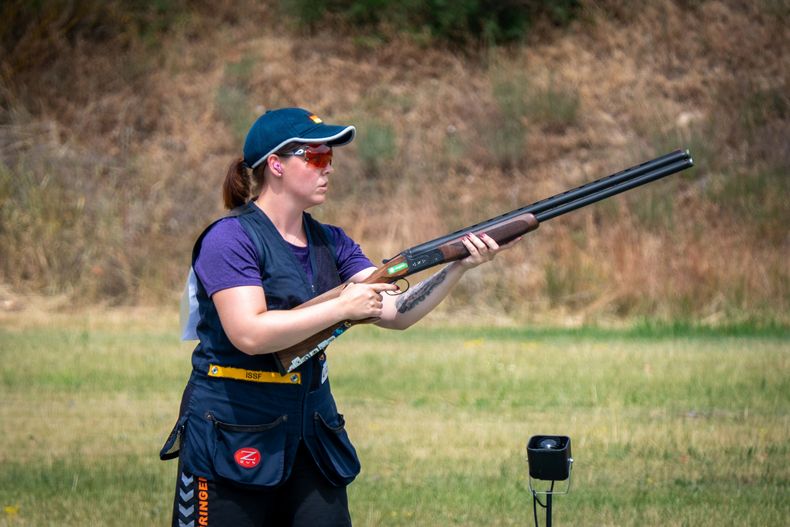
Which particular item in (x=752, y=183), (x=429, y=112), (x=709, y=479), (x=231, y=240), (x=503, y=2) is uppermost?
(x=503, y=2)

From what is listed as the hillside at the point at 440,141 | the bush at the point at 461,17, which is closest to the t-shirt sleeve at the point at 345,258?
the hillside at the point at 440,141

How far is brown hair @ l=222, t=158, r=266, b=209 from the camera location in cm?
419

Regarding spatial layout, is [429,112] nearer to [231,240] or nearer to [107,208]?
[107,208]

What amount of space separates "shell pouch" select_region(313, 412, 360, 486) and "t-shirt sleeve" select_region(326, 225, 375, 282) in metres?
0.52

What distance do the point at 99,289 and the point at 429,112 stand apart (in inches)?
275

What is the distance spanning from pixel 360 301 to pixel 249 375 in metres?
0.40

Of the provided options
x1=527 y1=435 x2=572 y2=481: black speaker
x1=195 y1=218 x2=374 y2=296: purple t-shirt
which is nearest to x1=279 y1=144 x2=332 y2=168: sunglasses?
x1=195 y1=218 x2=374 y2=296: purple t-shirt

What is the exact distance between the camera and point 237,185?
4191 mm

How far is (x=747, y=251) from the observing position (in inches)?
655

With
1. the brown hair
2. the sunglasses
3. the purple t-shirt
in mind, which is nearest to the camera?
the purple t-shirt

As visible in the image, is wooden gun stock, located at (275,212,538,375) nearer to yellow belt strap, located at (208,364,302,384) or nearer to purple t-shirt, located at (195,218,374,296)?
yellow belt strap, located at (208,364,302,384)

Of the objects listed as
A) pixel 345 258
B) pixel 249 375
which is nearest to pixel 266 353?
pixel 249 375

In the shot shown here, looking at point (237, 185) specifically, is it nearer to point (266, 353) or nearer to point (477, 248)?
point (266, 353)

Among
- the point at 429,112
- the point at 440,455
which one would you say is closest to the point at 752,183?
the point at 429,112
